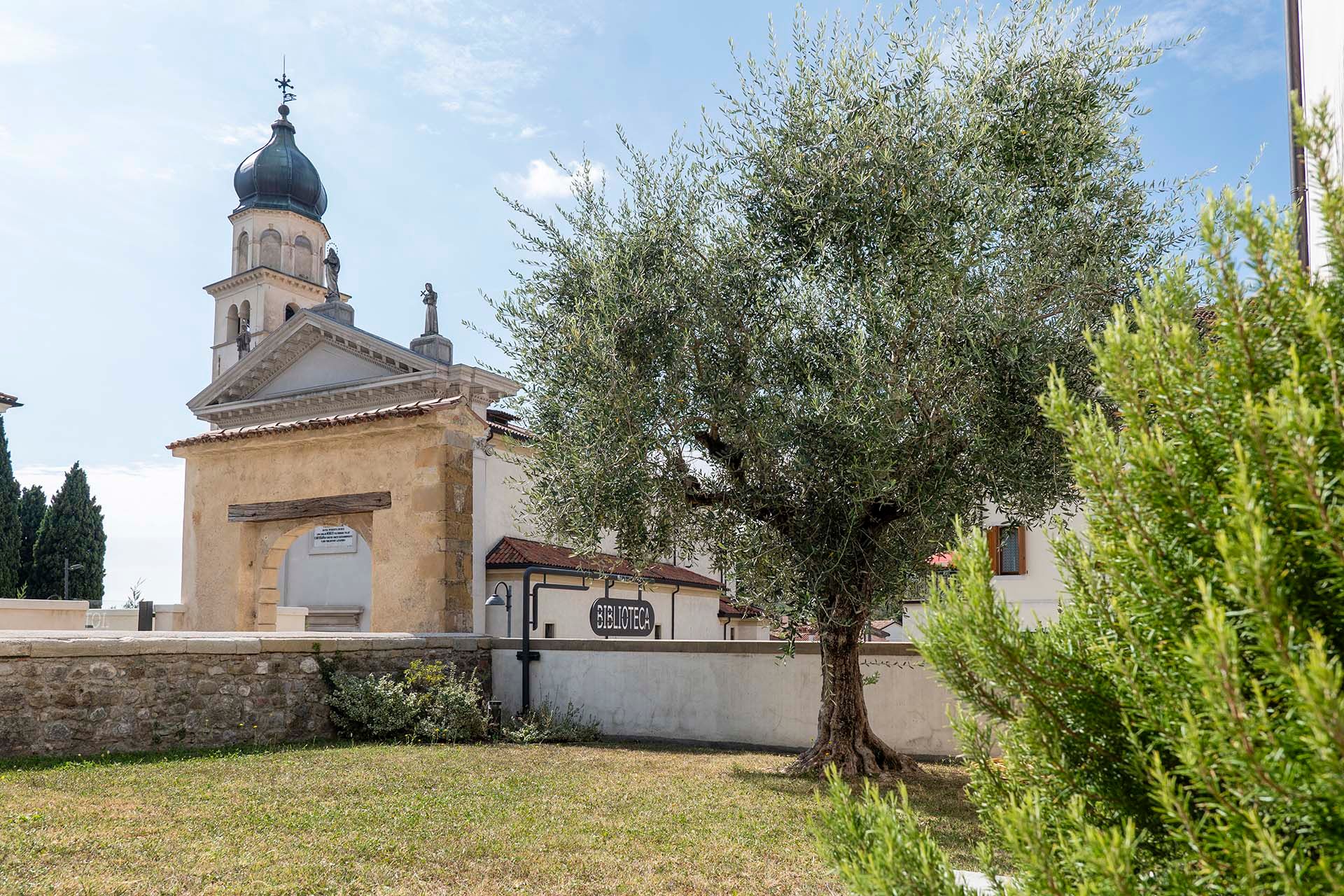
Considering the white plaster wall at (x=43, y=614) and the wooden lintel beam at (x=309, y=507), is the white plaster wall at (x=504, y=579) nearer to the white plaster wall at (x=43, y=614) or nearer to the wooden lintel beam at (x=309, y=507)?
the wooden lintel beam at (x=309, y=507)

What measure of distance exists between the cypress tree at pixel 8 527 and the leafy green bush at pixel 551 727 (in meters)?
28.0

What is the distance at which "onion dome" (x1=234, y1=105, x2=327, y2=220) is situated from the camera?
4744cm

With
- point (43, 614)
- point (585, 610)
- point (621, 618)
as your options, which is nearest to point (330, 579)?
point (585, 610)

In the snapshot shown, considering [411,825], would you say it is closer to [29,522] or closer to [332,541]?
[332,541]

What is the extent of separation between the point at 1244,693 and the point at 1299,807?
0.73 ft

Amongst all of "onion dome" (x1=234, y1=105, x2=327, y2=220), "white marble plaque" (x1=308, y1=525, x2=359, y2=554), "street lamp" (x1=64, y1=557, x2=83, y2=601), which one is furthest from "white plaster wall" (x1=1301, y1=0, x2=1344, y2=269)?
"onion dome" (x1=234, y1=105, x2=327, y2=220)

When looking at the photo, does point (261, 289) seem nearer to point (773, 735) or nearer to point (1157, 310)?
point (773, 735)

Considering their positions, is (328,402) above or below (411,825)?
above

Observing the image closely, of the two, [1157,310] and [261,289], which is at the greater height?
[261,289]

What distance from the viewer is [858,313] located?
30.0 ft

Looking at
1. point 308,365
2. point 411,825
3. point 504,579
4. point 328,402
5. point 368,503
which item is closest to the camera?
point 411,825

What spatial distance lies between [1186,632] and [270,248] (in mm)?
50797

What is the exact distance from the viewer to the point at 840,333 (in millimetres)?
9367

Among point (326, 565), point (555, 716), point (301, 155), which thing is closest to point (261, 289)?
point (301, 155)
